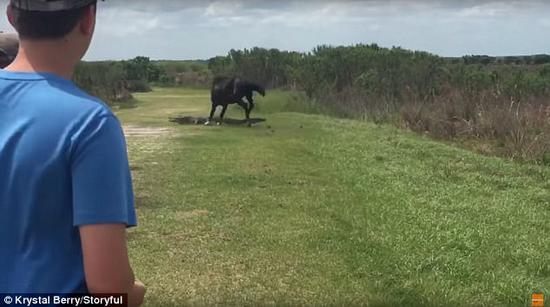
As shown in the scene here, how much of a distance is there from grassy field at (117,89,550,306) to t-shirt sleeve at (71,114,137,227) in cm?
306

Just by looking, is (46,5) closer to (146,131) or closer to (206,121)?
(146,131)

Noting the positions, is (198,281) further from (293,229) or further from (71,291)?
(71,291)

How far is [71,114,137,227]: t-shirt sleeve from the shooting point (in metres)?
1.29

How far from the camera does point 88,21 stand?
55.4 inches

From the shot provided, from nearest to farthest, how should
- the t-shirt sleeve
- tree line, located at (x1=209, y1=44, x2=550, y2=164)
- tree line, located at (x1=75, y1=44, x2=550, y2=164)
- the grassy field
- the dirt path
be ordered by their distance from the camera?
1. the t-shirt sleeve
2. the grassy field
3. tree line, located at (x1=209, y1=44, x2=550, y2=164)
4. tree line, located at (x1=75, y1=44, x2=550, y2=164)
5. the dirt path

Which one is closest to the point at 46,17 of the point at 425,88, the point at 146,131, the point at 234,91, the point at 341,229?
the point at 341,229

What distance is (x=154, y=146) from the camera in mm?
13531

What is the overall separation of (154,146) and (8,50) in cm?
1040

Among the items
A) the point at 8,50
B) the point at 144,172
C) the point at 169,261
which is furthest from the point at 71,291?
the point at 144,172

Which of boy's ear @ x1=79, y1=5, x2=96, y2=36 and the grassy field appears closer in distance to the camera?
boy's ear @ x1=79, y1=5, x2=96, y2=36

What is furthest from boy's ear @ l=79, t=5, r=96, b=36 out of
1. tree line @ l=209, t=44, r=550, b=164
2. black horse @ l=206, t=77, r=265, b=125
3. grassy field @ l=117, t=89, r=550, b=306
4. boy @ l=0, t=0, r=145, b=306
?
black horse @ l=206, t=77, r=265, b=125

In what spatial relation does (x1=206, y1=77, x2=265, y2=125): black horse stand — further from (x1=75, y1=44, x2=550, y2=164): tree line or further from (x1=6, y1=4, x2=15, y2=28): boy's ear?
(x1=6, y1=4, x2=15, y2=28): boy's ear

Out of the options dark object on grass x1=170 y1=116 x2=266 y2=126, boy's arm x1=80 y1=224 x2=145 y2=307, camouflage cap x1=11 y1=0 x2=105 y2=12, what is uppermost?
camouflage cap x1=11 y1=0 x2=105 y2=12

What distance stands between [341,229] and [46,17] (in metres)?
5.04
